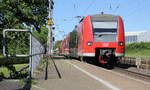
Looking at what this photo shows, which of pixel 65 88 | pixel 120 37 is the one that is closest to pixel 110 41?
pixel 120 37

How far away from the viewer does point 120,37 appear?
19.9 m

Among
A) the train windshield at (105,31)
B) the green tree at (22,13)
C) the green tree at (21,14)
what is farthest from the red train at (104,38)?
the green tree at (22,13)

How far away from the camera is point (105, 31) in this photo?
65.9 ft

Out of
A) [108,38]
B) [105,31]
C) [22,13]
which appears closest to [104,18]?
[105,31]

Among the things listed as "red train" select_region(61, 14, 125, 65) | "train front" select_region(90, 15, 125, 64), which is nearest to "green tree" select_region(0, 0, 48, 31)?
"red train" select_region(61, 14, 125, 65)

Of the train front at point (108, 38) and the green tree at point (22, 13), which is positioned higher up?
the green tree at point (22, 13)

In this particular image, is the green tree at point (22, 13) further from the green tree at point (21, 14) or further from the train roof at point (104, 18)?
the train roof at point (104, 18)

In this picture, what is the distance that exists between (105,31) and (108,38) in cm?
50

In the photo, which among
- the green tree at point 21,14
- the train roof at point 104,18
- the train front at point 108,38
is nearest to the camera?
the train front at point 108,38

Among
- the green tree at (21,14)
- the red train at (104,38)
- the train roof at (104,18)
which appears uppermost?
the green tree at (21,14)

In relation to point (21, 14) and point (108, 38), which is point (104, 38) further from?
point (21, 14)

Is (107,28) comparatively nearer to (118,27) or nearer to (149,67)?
(118,27)

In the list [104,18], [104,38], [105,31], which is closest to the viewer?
[104,38]

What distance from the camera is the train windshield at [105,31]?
19859 mm
